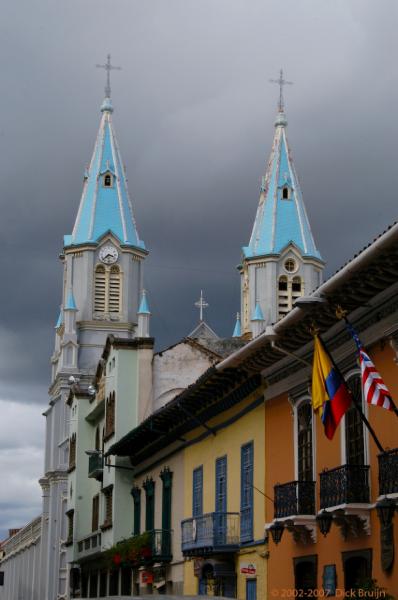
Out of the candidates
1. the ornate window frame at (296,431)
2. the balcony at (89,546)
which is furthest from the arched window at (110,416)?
the ornate window frame at (296,431)

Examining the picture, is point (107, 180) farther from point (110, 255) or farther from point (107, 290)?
point (107, 290)

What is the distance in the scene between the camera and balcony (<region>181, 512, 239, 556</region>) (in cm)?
2620

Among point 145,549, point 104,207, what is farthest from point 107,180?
point 145,549

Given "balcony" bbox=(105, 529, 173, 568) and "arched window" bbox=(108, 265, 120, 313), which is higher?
A: "arched window" bbox=(108, 265, 120, 313)

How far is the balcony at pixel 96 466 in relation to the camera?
1641 inches

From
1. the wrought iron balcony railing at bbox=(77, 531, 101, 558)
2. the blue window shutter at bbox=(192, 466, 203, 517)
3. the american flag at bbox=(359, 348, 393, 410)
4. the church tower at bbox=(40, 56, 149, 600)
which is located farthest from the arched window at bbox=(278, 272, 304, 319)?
the american flag at bbox=(359, 348, 393, 410)

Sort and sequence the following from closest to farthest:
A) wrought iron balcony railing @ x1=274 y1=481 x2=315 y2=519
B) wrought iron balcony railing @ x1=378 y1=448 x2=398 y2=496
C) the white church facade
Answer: wrought iron balcony railing @ x1=378 y1=448 x2=398 y2=496 < wrought iron balcony railing @ x1=274 y1=481 x2=315 y2=519 < the white church facade

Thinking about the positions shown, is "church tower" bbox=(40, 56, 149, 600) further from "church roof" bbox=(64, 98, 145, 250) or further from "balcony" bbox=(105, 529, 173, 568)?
"balcony" bbox=(105, 529, 173, 568)

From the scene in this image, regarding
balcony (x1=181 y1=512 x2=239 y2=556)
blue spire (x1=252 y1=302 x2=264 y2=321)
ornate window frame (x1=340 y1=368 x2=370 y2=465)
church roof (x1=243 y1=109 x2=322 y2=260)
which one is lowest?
balcony (x1=181 y1=512 x2=239 y2=556)

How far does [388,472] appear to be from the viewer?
59.2 ft

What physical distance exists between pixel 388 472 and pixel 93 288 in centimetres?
5710

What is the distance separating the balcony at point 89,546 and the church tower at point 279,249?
29.1 m

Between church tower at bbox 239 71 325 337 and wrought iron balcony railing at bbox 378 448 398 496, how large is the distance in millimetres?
55369

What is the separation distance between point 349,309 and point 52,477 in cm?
5631
